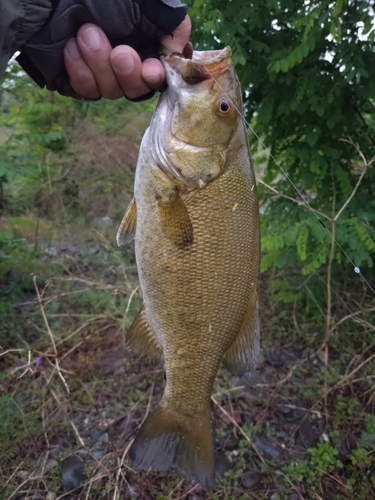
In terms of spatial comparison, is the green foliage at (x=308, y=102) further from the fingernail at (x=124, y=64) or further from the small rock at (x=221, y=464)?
the fingernail at (x=124, y=64)

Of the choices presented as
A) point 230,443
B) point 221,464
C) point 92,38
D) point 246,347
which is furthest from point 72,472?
point 92,38

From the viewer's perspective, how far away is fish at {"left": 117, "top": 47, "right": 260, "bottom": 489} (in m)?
1.77

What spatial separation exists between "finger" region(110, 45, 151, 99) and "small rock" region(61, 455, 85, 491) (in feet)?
9.11

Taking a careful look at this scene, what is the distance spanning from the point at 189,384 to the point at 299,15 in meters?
3.22

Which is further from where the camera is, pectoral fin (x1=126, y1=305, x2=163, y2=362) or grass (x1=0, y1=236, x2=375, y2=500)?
grass (x1=0, y1=236, x2=375, y2=500)

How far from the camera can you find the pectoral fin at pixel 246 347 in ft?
6.31

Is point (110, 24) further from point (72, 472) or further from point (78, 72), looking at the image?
point (72, 472)

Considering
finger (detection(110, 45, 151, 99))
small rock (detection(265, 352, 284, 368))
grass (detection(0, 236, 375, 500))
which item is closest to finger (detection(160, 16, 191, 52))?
finger (detection(110, 45, 151, 99))

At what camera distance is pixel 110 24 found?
5.44 ft

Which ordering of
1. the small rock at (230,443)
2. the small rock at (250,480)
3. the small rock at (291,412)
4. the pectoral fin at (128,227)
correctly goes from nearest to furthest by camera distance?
the pectoral fin at (128,227) → the small rock at (250,480) → the small rock at (230,443) → the small rock at (291,412)

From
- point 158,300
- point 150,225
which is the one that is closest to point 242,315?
point 158,300

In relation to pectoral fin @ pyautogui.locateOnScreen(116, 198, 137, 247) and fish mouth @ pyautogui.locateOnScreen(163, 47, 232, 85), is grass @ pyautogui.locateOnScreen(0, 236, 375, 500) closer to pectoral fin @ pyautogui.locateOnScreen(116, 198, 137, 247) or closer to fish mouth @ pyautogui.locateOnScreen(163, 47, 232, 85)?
pectoral fin @ pyautogui.locateOnScreen(116, 198, 137, 247)

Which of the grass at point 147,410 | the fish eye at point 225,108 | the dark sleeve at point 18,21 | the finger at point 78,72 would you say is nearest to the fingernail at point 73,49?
the finger at point 78,72

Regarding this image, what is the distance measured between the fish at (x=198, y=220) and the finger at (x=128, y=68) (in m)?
0.11
